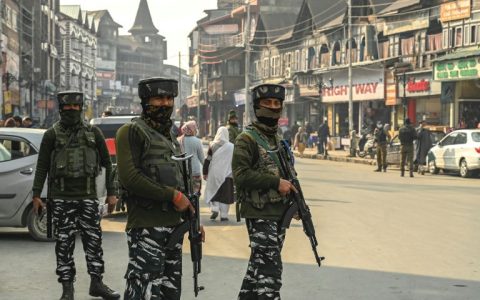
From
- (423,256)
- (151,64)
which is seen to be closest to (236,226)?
(423,256)

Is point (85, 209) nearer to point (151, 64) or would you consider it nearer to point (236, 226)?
point (236, 226)

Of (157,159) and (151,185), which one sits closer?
(151,185)

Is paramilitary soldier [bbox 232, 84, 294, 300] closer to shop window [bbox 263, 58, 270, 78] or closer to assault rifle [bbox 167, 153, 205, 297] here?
assault rifle [bbox 167, 153, 205, 297]

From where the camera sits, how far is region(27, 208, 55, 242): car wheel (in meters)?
10.6

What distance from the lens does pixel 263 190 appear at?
5.65 metres

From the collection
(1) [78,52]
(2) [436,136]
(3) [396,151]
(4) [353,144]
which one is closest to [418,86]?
(4) [353,144]

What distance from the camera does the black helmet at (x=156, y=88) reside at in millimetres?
5098

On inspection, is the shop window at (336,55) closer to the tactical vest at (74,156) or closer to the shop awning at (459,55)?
the shop awning at (459,55)

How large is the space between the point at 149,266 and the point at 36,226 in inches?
234

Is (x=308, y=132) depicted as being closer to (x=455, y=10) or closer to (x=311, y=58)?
(x=311, y=58)

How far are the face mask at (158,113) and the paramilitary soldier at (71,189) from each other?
203 cm

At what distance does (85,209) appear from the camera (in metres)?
7.04

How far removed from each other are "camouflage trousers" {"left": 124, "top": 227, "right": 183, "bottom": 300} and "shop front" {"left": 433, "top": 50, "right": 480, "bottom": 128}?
31.5 metres

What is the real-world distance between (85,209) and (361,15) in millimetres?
42750
